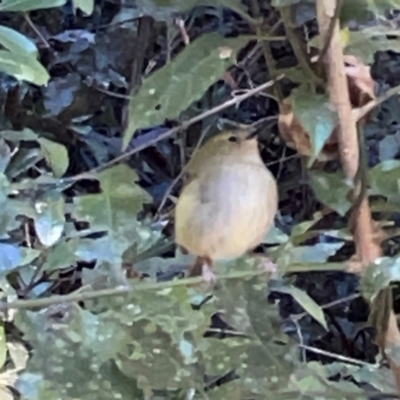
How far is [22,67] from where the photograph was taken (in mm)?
601

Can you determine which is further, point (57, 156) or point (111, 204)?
point (57, 156)

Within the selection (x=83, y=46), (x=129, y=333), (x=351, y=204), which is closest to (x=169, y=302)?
(x=129, y=333)

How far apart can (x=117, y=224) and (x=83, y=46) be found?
519 mm

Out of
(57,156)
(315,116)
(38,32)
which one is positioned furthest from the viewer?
(38,32)

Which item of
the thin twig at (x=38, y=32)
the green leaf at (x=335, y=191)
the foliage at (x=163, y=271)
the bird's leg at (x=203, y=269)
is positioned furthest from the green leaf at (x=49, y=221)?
the thin twig at (x=38, y=32)

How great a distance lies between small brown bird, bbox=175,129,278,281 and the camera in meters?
0.68

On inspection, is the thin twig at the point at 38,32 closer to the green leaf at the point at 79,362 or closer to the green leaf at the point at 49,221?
the green leaf at the point at 49,221

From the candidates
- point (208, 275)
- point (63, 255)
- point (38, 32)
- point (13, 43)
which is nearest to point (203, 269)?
point (208, 275)

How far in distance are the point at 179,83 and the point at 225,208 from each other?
0.13 m

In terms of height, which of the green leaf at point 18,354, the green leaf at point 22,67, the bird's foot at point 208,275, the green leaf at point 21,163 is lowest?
the green leaf at point 18,354

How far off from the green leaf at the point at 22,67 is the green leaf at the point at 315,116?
18cm

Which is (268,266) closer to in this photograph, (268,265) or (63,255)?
(268,265)

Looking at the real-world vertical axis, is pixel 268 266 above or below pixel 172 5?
below

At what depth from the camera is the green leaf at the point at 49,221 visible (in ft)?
2.36
